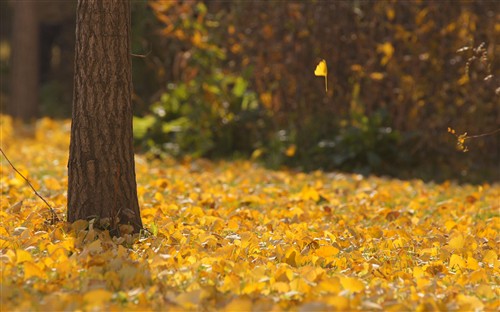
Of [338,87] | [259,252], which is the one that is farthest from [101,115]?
[338,87]

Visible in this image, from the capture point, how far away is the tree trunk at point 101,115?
4426 mm

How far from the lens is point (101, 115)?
4.43 m

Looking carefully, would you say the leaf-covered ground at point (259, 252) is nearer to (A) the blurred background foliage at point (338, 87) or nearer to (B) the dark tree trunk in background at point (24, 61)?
(A) the blurred background foliage at point (338, 87)

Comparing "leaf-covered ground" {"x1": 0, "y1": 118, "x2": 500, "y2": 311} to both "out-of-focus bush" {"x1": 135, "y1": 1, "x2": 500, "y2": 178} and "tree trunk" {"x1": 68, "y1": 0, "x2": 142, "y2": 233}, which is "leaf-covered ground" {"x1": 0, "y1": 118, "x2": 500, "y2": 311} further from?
"out-of-focus bush" {"x1": 135, "y1": 1, "x2": 500, "y2": 178}

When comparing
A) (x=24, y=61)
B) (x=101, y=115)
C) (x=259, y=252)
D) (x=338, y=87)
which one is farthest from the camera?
(x=24, y=61)

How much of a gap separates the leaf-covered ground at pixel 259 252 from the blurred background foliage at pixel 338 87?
6.30 feet

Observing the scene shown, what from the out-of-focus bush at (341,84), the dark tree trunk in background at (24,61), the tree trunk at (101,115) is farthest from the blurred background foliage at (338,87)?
the dark tree trunk in background at (24,61)

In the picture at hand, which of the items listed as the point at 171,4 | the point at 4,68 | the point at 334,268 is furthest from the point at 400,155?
the point at 4,68

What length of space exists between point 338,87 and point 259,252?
5.43 metres

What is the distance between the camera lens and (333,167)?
8969 mm

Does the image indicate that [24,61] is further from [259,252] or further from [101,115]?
[259,252]

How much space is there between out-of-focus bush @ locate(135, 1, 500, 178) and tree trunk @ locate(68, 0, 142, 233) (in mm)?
4644

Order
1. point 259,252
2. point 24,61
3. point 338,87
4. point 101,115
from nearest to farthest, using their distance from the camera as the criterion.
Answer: point 259,252 < point 101,115 < point 338,87 < point 24,61

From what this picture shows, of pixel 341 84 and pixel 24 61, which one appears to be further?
pixel 24 61
